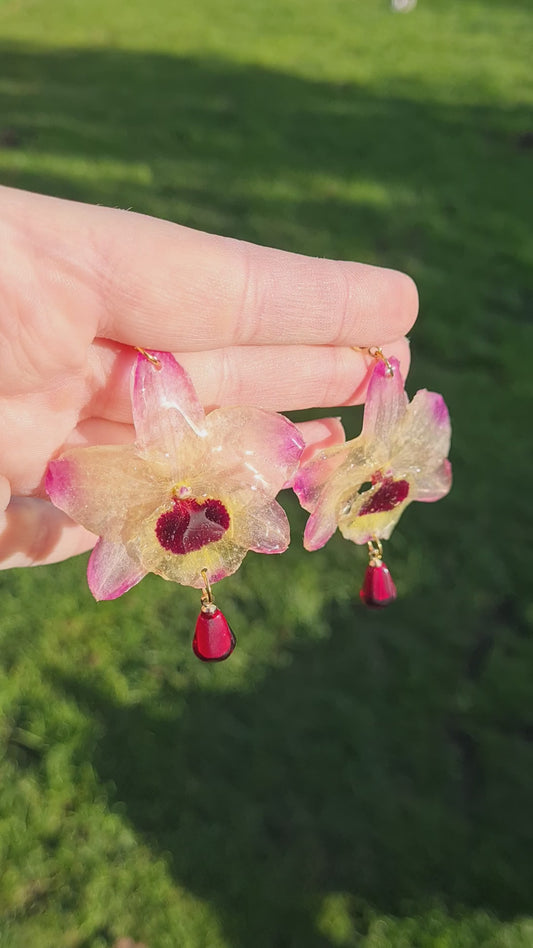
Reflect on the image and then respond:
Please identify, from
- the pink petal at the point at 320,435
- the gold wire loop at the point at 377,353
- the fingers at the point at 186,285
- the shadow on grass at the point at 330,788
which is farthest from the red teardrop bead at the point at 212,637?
the shadow on grass at the point at 330,788

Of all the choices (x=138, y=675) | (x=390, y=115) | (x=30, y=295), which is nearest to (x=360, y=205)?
(x=390, y=115)

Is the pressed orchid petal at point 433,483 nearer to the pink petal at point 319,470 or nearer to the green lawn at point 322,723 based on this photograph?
the pink petal at point 319,470

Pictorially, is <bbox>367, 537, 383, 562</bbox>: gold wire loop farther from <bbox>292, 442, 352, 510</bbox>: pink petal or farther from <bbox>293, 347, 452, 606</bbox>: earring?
<bbox>292, 442, 352, 510</bbox>: pink petal

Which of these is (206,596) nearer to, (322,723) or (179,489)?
(179,489)

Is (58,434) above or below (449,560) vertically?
above

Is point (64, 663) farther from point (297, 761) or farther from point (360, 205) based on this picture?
point (360, 205)

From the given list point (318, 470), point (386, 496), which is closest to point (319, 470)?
point (318, 470)

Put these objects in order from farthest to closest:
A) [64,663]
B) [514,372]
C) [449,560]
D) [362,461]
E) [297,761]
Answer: [514,372]
[449,560]
[64,663]
[297,761]
[362,461]
